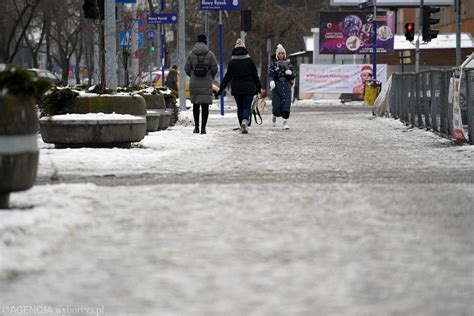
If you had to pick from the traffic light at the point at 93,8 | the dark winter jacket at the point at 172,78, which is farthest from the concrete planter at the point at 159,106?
the dark winter jacket at the point at 172,78

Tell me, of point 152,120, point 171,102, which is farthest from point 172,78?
point 152,120

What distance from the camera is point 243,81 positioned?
75.8 feet

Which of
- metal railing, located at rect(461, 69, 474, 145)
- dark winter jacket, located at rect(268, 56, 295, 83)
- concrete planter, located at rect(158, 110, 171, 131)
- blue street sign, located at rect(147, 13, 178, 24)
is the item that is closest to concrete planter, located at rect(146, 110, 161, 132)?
concrete planter, located at rect(158, 110, 171, 131)

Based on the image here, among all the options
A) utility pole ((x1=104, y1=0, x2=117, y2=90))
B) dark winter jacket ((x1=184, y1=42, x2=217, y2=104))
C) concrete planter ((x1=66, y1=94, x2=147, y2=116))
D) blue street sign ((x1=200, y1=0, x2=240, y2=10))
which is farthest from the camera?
blue street sign ((x1=200, y1=0, x2=240, y2=10))

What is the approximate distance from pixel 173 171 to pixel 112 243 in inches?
213

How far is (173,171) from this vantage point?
42.6ft

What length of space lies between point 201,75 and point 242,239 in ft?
48.3

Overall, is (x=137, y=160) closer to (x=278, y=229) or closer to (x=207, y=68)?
(x=278, y=229)

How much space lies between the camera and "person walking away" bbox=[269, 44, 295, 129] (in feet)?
81.0

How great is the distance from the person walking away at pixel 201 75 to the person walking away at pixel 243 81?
731 millimetres

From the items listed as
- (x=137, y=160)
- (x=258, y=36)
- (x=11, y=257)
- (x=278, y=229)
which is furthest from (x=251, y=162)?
(x=258, y=36)

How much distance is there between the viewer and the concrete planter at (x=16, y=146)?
874 centimetres

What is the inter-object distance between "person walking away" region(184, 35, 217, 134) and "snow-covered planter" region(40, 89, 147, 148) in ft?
15.6

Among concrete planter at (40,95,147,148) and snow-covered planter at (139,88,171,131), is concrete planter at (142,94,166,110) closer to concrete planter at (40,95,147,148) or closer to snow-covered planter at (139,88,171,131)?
snow-covered planter at (139,88,171,131)
